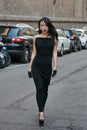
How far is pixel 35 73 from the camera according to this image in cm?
758

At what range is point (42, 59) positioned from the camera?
7.57m

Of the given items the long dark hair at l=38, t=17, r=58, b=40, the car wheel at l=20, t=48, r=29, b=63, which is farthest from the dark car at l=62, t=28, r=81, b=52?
the long dark hair at l=38, t=17, r=58, b=40

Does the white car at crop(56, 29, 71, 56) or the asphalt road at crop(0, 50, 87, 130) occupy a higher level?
the asphalt road at crop(0, 50, 87, 130)

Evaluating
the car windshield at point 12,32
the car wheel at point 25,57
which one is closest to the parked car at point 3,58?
the car wheel at point 25,57

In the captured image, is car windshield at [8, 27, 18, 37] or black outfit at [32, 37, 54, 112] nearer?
black outfit at [32, 37, 54, 112]

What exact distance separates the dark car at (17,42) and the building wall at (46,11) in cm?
964

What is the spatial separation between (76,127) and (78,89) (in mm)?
4413

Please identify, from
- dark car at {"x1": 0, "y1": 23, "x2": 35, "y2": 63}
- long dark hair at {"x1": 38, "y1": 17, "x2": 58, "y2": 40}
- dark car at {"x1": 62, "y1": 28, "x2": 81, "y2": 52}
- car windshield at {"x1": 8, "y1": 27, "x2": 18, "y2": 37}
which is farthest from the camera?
dark car at {"x1": 62, "y1": 28, "x2": 81, "y2": 52}

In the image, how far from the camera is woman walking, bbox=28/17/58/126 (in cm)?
753

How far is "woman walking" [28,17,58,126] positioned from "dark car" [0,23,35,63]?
11.8m

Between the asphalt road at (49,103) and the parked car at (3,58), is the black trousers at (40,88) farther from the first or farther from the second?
the parked car at (3,58)

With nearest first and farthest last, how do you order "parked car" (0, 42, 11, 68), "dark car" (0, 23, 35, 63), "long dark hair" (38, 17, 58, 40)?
1. "long dark hair" (38, 17, 58, 40)
2. "parked car" (0, 42, 11, 68)
3. "dark car" (0, 23, 35, 63)

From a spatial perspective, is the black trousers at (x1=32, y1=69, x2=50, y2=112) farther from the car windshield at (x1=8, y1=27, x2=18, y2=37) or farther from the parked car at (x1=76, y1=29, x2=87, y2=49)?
the parked car at (x1=76, y1=29, x2=87, y2=49)

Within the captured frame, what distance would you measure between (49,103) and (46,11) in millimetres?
31791
